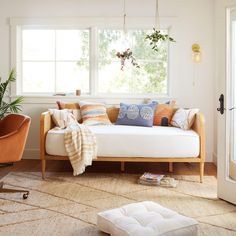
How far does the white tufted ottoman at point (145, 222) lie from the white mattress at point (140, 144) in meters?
1.48

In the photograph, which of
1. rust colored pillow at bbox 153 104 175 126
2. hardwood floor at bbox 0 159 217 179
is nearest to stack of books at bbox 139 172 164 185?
hardwood floor at bbox 0 159 217 179

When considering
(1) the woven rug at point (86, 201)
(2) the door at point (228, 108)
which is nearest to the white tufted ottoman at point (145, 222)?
(1) the woven rug at point (86, 201)

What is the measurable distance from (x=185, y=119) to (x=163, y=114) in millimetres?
430

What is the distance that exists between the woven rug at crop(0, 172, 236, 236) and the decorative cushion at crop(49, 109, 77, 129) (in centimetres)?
63

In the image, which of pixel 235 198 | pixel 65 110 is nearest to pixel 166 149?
pixel 235 198

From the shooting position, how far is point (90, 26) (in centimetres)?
532

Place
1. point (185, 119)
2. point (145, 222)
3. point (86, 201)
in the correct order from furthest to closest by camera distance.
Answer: point (185, 119)
point (86, 201)
point (145, 222)

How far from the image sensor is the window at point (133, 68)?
5391 mm

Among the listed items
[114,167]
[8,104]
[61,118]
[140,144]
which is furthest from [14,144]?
[114,167]

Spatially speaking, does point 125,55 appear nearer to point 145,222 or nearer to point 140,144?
point 140,144

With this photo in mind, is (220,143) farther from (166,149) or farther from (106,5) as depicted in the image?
(106,5)

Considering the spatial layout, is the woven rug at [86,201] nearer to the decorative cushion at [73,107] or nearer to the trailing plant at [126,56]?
the decorative cushion at [73,107]

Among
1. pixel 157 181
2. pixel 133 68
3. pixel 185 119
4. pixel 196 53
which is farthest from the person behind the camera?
pixel 133 68

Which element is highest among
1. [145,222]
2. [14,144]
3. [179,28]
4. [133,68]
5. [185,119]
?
[179,28]
